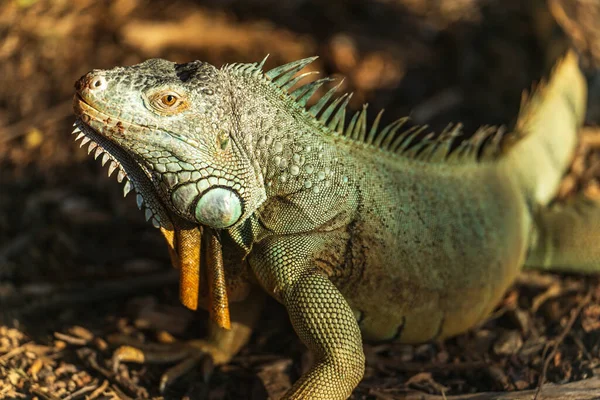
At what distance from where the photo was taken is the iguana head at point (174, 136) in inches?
113

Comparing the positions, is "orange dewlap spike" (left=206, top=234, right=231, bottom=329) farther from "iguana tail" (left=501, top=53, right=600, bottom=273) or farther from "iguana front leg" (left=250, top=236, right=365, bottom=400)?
"iguana tail" (left=501, top=53, right=600, bottom=273)

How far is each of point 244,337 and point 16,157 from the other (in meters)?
2.77

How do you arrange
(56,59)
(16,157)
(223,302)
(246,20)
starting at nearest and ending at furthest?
1. (223,302)
2. (16,157)
3. (56,59)
4. (246,20)

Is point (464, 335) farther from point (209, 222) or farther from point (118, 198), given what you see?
point (118, 198)

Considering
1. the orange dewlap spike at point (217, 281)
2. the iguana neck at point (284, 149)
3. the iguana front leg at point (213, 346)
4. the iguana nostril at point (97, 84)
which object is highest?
the iguana nostril at point (97, 84)

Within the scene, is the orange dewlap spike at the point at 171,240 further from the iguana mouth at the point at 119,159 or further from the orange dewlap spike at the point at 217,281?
the orange dewlap spike at the point at 217,281

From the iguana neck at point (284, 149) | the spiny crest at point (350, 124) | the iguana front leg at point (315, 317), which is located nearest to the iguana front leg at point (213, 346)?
the iguana front leg at point (315, 317)

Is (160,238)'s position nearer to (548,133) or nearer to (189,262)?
(189,262)

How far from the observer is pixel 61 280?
14.9 ft

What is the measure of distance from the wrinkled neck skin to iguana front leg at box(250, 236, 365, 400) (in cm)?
12

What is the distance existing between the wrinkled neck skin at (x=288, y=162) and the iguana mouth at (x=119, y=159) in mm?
458

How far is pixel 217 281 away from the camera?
3236 millimetres

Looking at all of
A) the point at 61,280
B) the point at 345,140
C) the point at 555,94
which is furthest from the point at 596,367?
the point at 61,280

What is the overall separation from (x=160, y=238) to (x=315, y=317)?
2.26 metres
